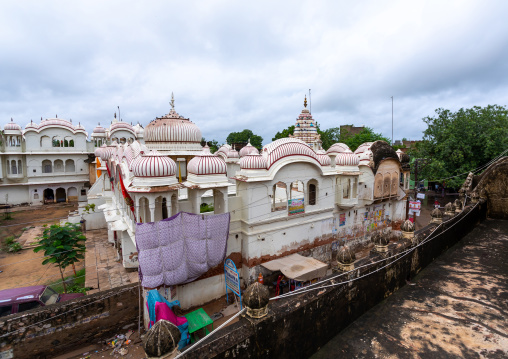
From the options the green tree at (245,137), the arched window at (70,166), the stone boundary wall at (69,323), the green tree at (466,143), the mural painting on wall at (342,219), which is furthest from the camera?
the green tree at (245,137)

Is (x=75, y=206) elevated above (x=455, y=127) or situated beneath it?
situated beneath

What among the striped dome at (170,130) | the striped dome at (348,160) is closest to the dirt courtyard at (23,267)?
the striped dome at (170,130)

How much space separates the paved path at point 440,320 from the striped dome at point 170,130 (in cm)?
1119

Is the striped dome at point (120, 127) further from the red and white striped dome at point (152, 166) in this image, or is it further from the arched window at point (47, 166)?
the red and white striped dome at point (152, 166)

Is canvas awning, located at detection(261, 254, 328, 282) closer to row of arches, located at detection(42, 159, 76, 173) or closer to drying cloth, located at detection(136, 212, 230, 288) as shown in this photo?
drying cloth, located at detection(136, 212, 230, 288)

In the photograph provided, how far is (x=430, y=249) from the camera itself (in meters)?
6.95

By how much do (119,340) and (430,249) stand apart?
9.72 meters

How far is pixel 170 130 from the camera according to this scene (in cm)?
1359

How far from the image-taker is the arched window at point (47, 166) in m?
29.0

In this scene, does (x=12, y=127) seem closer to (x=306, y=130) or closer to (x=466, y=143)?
(x=306, y=130)

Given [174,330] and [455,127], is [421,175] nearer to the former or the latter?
[455,127]

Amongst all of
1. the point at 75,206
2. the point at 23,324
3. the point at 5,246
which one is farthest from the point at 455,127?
the point at 75,206

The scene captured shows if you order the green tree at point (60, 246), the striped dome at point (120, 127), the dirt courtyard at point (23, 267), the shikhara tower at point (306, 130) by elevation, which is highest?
the striped dome at point (120, 127)

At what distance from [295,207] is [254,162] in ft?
9.83
